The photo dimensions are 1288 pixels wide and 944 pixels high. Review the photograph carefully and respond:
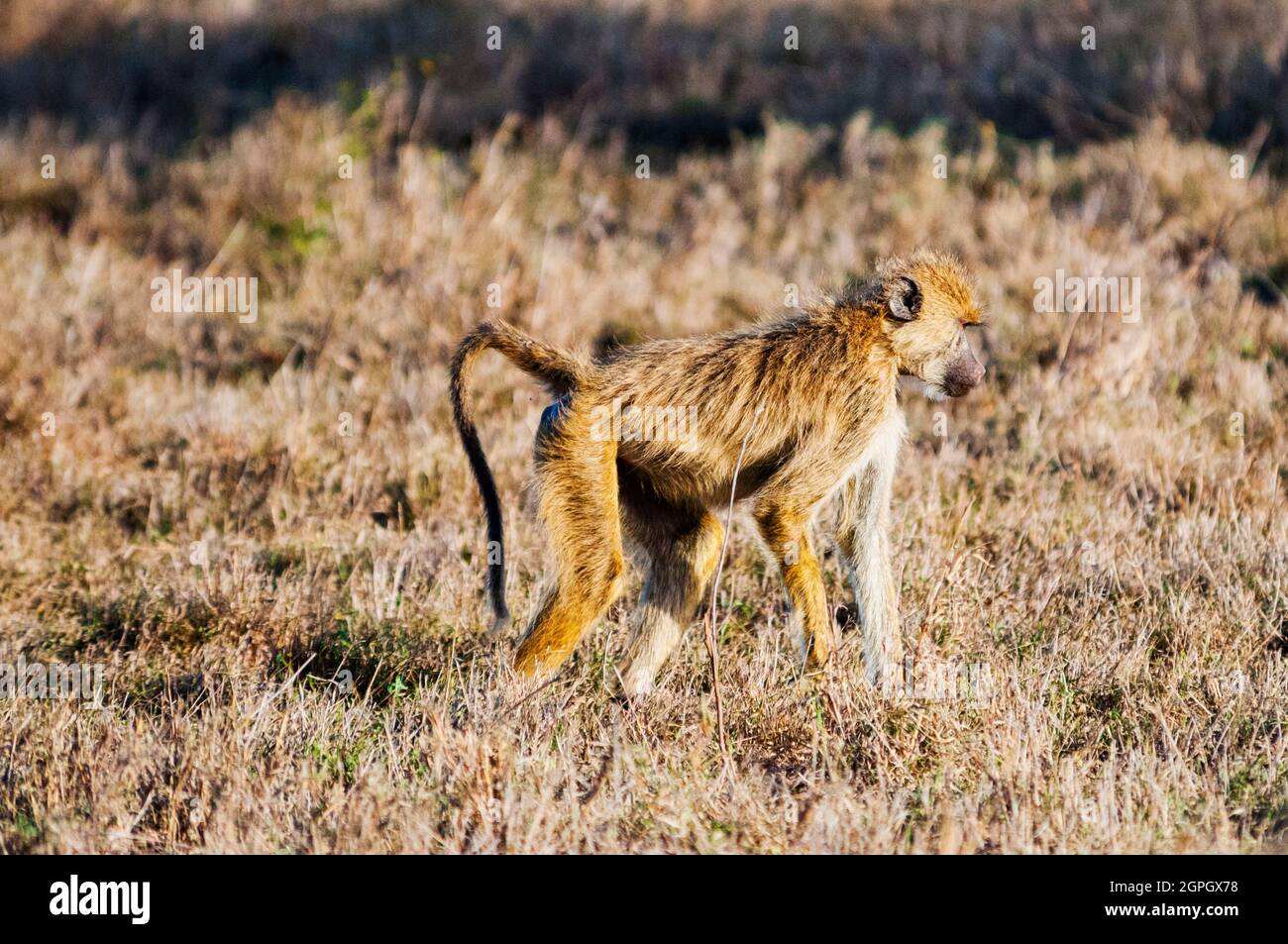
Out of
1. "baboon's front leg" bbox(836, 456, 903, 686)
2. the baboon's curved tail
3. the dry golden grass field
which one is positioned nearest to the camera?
the dry golden grass field

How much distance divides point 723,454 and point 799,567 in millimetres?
503

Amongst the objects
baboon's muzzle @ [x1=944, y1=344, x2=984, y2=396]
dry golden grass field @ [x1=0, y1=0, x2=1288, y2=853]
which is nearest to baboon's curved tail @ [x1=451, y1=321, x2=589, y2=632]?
dry golden grass field @ [x1=0, y1=0, x2=1288, y2=853]

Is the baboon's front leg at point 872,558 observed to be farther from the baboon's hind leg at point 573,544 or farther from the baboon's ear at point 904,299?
the baboon's hind leg at point 573,544

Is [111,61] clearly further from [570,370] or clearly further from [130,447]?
Result: [570,370]

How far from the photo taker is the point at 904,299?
5414 millimetres

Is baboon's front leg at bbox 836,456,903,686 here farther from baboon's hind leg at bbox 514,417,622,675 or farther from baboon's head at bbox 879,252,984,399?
baboon's hind leg at bbox 514,417,622,675

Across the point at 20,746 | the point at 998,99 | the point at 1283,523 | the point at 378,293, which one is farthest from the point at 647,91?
the point at 20,746

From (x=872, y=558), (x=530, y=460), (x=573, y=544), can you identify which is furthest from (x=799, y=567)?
(x=530, y=460)

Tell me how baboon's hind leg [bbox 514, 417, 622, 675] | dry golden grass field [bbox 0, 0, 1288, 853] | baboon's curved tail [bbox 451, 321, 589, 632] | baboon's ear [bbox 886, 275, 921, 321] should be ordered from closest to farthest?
1. dry golden grass field [bbox 0, 0, 1288, 853]
2. baboon's hind leg [bbox 514, 417, 622, 675]
3. baboon's curved tail [bbox 451, 321, 589, 632]
4. baboon's ear [bbox 886, 275, 921, 321]

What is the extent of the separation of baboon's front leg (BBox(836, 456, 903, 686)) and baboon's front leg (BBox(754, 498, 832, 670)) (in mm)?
241

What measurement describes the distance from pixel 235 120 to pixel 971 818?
11.0 meters

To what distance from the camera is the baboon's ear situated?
5.37 m

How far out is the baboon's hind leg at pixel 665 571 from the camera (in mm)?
5172

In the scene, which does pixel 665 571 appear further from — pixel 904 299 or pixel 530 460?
pixel 530 460
